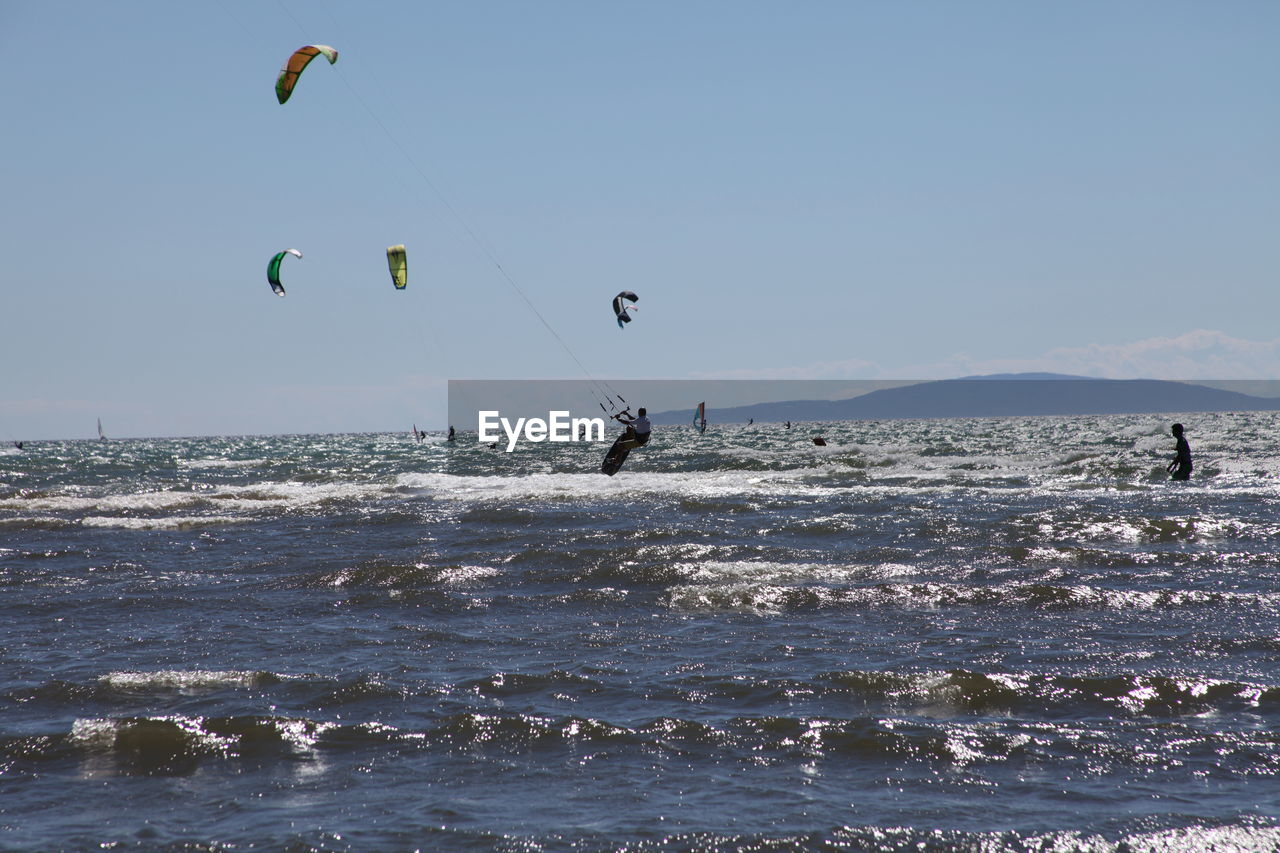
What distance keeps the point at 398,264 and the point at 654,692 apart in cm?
1617

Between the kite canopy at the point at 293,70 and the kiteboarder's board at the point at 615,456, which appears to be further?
the kiteboarder's board at the point at 615,456

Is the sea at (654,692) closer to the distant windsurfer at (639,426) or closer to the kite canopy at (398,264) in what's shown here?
the distant windsurfer at (639,426)

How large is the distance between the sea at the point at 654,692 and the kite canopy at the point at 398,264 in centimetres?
722

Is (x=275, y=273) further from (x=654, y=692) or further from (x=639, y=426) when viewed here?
(x=654, y=692)

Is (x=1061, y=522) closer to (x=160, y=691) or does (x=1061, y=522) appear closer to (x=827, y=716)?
(x=827, y=716)

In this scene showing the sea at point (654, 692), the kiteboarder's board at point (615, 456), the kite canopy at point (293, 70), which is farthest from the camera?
the kiteboarder's board at point (615, 456)

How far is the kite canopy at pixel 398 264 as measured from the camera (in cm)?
2094

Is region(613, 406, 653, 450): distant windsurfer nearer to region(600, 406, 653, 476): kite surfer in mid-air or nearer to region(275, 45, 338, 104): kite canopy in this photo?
region(600, 406, 653, 476): kite surfer in mid-air

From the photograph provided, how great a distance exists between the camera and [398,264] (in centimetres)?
2123

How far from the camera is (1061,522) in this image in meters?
16.0

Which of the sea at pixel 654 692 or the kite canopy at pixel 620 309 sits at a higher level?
the kite canopy at pixel 620 309

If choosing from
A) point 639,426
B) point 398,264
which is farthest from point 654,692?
point 398,264

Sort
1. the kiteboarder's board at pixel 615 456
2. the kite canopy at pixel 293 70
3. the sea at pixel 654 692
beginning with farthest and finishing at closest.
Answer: the kiteboarder's board at pixel 615 456, the kite canopy at pixel 293 70, the sea at pixel 654 692

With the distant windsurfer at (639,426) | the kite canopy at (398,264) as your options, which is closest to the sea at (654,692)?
the distant windsurfer at (639,426)
